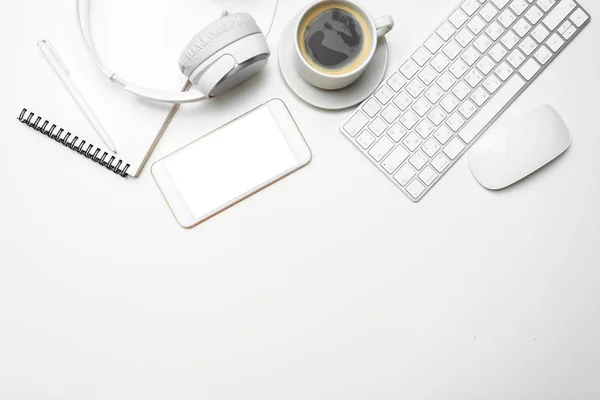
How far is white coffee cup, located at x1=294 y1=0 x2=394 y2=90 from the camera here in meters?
0.51

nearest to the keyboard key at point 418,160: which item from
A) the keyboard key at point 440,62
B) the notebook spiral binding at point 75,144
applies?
the keyboard key at point 440,62

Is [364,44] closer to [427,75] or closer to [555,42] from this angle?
[427,75]

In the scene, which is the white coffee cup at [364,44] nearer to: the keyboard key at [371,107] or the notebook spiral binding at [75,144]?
the keyboard key at [371,107]

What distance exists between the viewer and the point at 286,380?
0.59m

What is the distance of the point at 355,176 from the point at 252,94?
17 cm

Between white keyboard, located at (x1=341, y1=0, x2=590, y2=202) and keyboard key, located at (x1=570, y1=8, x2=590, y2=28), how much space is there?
0.01m

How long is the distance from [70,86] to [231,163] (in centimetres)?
23

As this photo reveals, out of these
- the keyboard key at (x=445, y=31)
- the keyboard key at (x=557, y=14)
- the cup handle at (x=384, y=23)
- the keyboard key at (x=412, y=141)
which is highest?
the cup handle at (x=384, y=23)

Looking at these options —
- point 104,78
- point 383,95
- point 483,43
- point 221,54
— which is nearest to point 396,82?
point 383,95

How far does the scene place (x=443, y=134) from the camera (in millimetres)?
Answer: 587

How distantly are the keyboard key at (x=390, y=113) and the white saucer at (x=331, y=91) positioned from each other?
3 centimetres

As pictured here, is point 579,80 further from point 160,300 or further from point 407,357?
point 160,300

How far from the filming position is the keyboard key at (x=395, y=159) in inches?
22.9

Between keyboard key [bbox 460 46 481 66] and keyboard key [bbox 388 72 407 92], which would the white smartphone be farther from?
keyboard key [bbox 460 46 481 66]
